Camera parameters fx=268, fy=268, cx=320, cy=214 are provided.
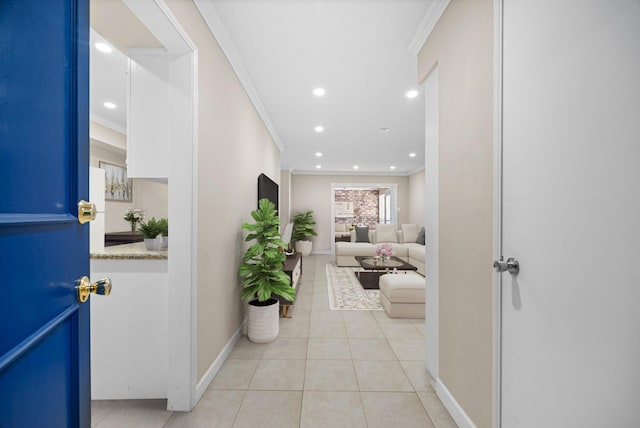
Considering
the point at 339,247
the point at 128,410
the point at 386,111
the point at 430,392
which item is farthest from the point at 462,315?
the point at 339,247

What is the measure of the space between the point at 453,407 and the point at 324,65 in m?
2.79

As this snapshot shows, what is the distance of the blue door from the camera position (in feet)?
1.77

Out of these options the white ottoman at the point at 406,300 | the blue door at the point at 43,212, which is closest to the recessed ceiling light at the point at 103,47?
the blue door at the point at 43,212

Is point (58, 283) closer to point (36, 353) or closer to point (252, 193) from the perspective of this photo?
point (36, 353)

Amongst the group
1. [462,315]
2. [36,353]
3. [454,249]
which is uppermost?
[454,249]

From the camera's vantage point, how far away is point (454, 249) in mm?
1590

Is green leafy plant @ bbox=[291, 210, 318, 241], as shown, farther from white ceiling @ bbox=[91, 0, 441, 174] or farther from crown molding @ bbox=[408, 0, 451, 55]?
crown molding @ bbox=[408, 0, 451, 55]

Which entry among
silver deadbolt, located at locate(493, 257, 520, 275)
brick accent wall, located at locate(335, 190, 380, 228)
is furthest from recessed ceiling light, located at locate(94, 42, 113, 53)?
brick accent wall, located at locate(335, 190, 380, 228)

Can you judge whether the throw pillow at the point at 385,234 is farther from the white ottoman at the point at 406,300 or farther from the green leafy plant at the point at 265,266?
the green leafy plant at the point at 265,266

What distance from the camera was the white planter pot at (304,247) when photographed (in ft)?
26.0

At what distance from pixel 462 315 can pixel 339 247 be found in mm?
4981

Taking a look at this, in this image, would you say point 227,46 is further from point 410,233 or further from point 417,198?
point 417,198

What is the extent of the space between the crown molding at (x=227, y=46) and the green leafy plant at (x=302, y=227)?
485 cm

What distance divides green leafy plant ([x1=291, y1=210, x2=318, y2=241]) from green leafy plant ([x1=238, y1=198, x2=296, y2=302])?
540 centimetres
